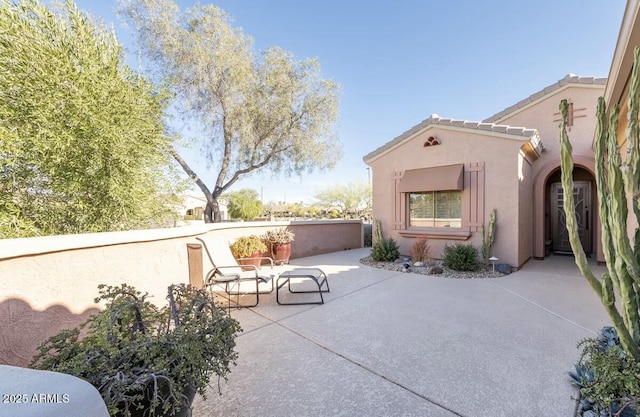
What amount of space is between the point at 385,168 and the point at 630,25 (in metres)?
7.21

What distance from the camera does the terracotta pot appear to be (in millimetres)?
8562

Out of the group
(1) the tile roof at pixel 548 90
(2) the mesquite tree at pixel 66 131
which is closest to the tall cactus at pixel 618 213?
(2) the mesquite tree at pixel 66 131

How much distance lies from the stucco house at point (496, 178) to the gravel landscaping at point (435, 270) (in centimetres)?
70

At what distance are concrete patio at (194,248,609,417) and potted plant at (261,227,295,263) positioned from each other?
3.47m

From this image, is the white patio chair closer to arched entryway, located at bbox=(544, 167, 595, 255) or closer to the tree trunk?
the tree trunk

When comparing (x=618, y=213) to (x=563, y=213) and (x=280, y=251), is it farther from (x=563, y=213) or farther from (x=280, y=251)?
(x=563, y=213)

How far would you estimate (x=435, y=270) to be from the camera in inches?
278

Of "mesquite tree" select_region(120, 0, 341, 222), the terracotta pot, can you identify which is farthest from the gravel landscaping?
"mesquite tree" select_region(120, 0, 341, 222)

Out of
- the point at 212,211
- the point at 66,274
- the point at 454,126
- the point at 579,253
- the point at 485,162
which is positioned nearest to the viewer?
the point at 579,253

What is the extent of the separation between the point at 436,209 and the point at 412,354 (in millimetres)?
6412

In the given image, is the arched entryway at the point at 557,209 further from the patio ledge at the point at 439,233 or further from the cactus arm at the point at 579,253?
the cactus arm at the point at 579,253

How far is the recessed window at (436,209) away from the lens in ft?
26.8

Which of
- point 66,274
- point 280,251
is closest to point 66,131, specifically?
point 66,274

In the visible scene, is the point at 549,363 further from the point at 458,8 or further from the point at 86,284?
the point at 458,8
